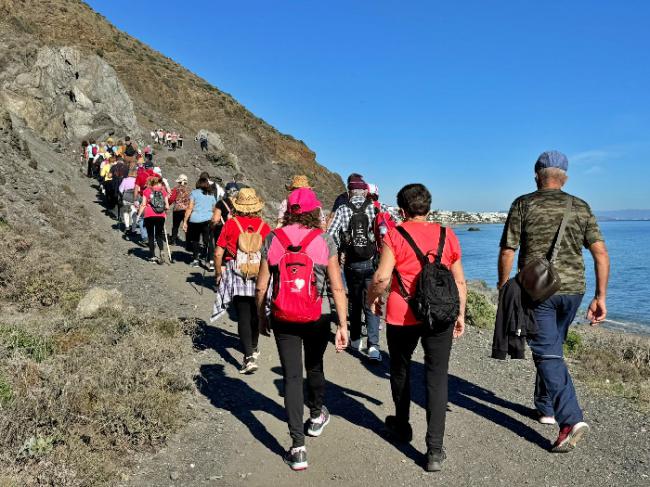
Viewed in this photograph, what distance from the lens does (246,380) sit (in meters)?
5.46

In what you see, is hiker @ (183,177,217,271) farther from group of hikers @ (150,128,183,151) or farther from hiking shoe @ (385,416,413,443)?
group of hikers @ (150,128,183,151)

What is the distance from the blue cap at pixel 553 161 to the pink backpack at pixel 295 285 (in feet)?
6.40

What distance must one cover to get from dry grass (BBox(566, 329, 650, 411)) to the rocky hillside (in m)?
23.2

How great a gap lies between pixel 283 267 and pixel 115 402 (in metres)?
1.82

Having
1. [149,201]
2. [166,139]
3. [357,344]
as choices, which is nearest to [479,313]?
[357,344]

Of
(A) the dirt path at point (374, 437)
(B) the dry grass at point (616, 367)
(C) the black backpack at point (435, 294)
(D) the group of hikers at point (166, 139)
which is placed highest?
(D) the group of hikers at point (166, 139)

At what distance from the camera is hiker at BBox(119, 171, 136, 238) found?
12.7 meters

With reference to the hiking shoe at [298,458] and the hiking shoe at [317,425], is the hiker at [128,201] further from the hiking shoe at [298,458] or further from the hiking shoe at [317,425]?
the hiking shoe at [298,458]

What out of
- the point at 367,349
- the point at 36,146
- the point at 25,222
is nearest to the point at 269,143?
the point at 36,146

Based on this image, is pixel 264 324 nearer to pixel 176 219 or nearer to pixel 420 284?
pixel 420 284

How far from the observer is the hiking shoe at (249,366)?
553 cm

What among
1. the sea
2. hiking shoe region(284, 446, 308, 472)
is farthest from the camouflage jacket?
the sea

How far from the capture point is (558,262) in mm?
3934

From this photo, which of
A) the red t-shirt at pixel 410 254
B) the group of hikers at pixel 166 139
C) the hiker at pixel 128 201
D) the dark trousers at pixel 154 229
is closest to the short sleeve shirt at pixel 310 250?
the red t-shirt at pixel 410 254
